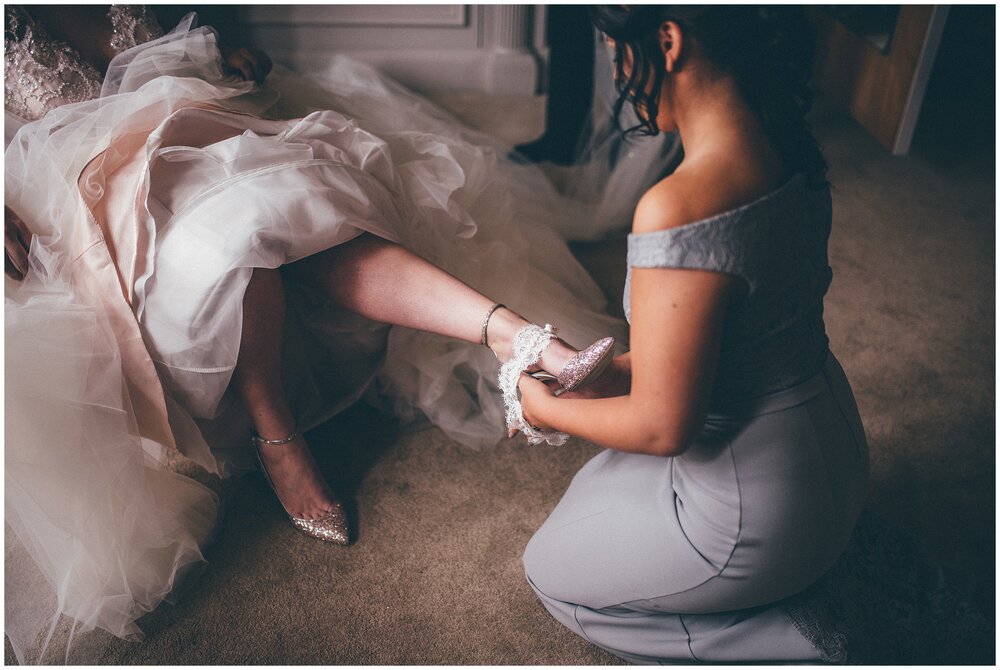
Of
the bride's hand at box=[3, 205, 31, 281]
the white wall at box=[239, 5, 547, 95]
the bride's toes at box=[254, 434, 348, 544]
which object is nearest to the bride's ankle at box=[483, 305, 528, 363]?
the bride's toes at box=[254, 434, 348, 544]

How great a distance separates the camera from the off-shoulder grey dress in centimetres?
81

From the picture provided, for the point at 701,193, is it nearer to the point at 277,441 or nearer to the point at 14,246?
the point at 277,441

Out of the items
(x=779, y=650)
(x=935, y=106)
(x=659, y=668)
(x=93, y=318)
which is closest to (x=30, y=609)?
(x=93, y=318)

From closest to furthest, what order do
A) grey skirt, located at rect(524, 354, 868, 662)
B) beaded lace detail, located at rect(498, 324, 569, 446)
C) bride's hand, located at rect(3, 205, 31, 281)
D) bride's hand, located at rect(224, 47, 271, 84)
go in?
grey skirt, located at rect(524, 354, 868, 662)
beaded lace detail, located at rect(498, 324, 569, 446)
bride's hand, located at rect(3, 205, 31, 281)
bride's hand, located at rect(224, 47, 271, 84)

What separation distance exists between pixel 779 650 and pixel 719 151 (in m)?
0.73

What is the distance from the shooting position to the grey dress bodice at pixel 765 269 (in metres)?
0.76

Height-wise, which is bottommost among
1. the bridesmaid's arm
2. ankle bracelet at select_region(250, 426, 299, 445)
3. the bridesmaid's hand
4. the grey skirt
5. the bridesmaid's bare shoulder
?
ankle bracelet at select_region(250, 426, 299, 445)

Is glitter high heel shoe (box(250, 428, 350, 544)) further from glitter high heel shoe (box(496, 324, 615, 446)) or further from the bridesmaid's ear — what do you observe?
the bridesmaid's ear

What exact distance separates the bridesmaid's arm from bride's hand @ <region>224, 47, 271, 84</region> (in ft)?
3.77

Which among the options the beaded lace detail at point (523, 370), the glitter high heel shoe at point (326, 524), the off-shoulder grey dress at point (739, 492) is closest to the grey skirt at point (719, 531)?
the off-shoulder grey dress at point (739, 492)

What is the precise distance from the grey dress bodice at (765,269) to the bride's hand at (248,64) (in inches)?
42.5

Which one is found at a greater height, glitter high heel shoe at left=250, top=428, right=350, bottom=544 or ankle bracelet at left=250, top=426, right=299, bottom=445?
ankle bracelet at left=250, top=426, right=299, bottom=445

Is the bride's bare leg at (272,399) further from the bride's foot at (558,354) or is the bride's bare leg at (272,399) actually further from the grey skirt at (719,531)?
the grey skirt at (719,531)

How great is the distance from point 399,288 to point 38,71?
32.4 inches
